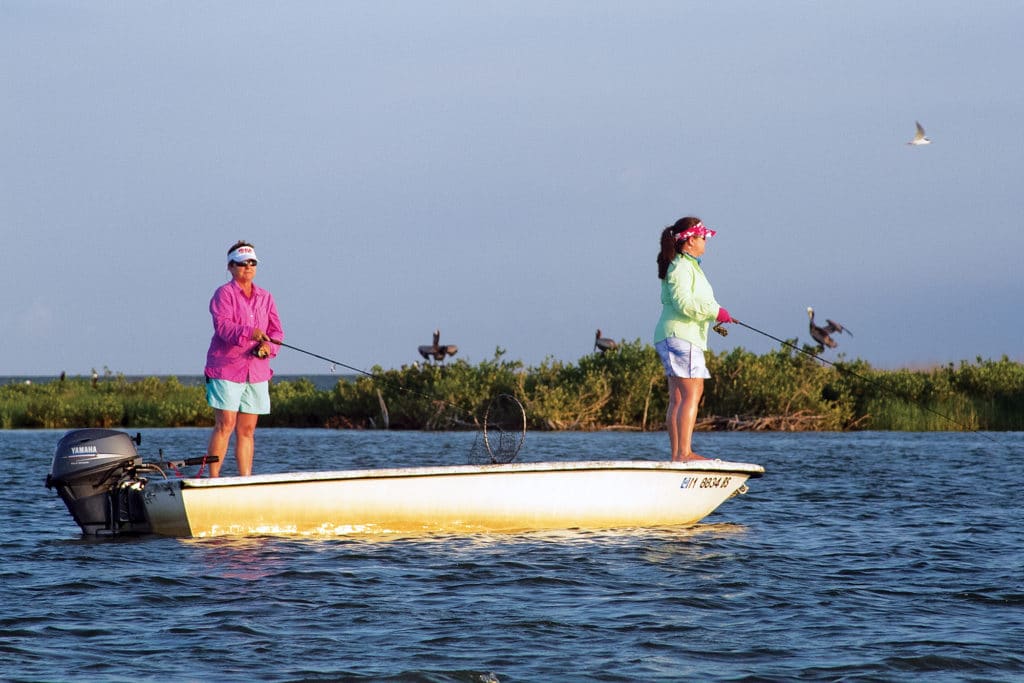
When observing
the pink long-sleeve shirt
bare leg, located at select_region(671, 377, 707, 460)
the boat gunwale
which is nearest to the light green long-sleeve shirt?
bare leg, located at select_region(671, 377, 707, 460)

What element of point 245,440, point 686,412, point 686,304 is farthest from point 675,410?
point 245,440

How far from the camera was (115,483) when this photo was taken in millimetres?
10828

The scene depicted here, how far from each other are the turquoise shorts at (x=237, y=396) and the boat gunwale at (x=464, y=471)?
62 centimetres

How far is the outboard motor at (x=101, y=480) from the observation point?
1069 cm

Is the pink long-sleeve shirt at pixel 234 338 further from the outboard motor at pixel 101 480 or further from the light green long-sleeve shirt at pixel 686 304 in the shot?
the light green long-sleeve shirt at pixel 686 304

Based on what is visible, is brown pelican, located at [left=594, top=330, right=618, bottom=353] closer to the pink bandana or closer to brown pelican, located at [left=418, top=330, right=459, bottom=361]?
brown pelican, located at [left=418, top=330, right=459, bottom=361]

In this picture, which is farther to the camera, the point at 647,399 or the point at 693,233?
the point at 647,399

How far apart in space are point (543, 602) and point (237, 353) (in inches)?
150

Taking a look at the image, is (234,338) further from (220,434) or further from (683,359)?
(683,359)

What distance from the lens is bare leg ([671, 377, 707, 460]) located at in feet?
35.2

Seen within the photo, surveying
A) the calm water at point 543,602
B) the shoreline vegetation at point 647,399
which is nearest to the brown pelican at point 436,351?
the shoreline vegetation at point 647,399

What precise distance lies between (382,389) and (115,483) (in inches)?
807

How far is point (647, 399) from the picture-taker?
92.1 feet

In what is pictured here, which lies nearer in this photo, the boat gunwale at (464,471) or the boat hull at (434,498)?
the boat gunwale at (464,471)
